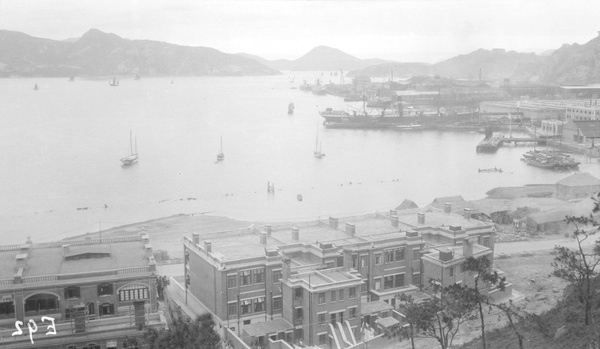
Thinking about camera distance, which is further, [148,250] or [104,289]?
[148,250]

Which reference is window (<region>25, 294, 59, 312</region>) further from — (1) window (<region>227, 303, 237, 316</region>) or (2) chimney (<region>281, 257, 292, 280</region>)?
(2) chimney (<region>281, 257, 292, 280</region>)

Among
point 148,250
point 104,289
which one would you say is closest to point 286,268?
point 148,250

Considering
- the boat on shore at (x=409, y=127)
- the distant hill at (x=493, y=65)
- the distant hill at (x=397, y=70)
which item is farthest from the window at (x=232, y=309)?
the distant hill at (x=397, y=70)

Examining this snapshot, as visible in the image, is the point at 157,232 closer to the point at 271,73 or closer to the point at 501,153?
the point at 501,153

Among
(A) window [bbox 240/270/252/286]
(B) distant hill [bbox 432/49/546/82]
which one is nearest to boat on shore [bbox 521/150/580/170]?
(A) window [bbox 240/270/252/286]

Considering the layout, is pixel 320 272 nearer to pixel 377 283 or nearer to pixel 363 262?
pixel 363 262

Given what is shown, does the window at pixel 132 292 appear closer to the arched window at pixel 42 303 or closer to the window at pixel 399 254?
the arched window at pixel 42 303
